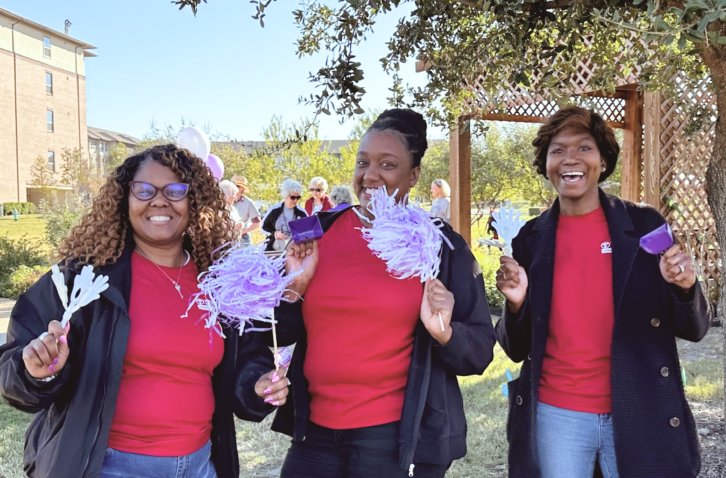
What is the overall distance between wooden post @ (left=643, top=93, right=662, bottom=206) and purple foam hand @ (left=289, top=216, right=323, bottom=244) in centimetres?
751

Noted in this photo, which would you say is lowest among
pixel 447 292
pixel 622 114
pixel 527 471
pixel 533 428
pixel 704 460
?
pixel 704 460

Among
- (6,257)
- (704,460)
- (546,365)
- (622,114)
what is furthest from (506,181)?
(546,365)

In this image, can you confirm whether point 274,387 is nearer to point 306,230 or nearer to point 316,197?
point 306,230

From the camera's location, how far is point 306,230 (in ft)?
6.75

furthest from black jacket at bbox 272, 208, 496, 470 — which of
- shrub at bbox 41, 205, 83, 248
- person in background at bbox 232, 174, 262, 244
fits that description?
shrub at bbox 41, 205, 83, 248

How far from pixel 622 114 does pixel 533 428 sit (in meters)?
10.1

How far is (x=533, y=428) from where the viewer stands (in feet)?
7.31

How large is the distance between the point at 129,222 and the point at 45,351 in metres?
0.67

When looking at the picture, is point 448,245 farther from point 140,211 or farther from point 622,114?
point 622,114

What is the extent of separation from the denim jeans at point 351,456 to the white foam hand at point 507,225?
75cm

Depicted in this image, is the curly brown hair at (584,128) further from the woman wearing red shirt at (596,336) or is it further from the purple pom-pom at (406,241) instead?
the purple pom-pom at (406,241)

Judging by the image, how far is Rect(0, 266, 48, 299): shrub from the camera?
39.2ft

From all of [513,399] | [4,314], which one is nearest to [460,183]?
[4,314]

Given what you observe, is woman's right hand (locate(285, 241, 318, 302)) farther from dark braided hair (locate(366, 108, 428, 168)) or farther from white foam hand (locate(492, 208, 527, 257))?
white foam hand (locate(492, 208, 527, 257))
